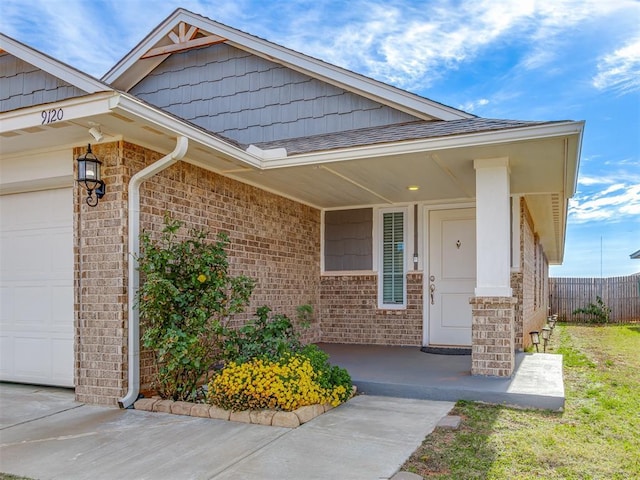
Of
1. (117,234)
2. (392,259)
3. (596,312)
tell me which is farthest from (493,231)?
(596,312)

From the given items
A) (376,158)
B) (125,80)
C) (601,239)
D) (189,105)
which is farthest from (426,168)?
(601,239)

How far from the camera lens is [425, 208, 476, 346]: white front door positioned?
8.00 metres

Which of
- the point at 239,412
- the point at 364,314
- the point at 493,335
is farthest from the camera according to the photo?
the point at 364,314

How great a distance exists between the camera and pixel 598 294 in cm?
1844

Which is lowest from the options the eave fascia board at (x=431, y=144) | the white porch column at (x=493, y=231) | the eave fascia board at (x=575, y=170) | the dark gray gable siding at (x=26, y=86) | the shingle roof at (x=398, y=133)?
the white porch column at (x=493, y=231)

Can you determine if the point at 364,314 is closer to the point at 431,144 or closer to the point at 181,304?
the point at 431,144

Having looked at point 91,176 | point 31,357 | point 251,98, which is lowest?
point 31,357

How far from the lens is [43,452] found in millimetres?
3707

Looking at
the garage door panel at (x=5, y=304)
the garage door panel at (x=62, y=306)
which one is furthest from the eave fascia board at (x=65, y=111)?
the garage door panel at (x=5, y=304)

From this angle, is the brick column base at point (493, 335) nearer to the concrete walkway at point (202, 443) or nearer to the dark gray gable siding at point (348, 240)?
the concrete walkway at point (202, 443)

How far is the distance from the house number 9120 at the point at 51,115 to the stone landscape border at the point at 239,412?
8.80 feet

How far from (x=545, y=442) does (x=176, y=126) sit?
4.05m

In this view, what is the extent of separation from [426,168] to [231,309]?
113 inches

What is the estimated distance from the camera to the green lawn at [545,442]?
10.7 ft
